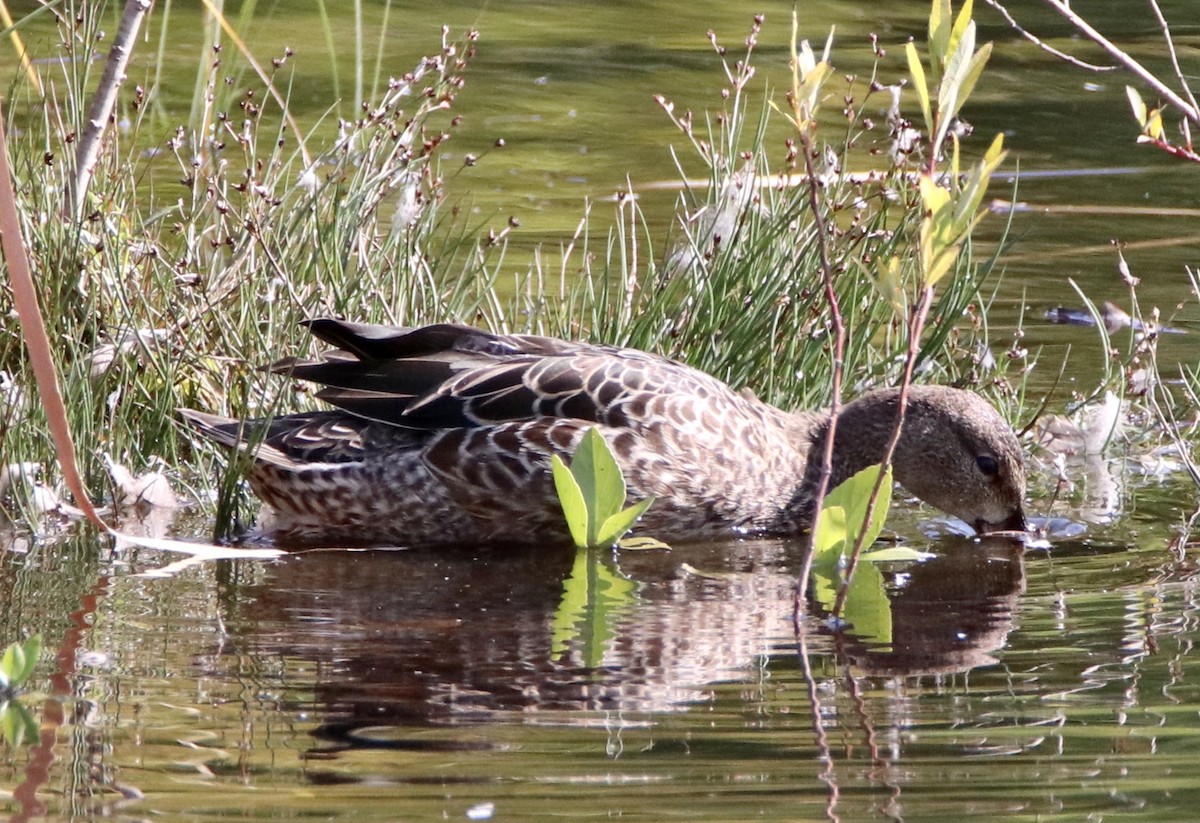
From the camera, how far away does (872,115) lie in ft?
40.6

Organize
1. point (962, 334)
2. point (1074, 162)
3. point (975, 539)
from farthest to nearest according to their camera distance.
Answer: point (1074, 162) → point (962, 334) → point (975, 539)

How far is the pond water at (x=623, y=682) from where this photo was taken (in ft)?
11.1

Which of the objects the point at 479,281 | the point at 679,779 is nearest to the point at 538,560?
the point at 479,281

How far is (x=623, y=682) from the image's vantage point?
4316 millimetres

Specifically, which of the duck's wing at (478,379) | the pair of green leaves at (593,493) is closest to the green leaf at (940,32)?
the pair of green leaves at (593,493)

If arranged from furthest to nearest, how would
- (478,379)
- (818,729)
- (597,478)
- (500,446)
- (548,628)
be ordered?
(478,379)
(500,446)
(597,478)
(548,628)
(818,729)

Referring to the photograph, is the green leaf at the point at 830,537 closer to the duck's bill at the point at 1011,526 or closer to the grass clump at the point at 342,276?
the duck's bill at the point at 1011,526

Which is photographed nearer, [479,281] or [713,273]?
[713,273]

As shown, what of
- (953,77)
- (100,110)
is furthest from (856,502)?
(100,110)

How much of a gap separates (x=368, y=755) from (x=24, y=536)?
2.40 meters

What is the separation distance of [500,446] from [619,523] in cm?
53

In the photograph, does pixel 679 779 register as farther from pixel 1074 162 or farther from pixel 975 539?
pixel 1074 162

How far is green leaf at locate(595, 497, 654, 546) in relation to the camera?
5.75 metres

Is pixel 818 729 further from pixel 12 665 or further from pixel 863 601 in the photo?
pixel 12 665
